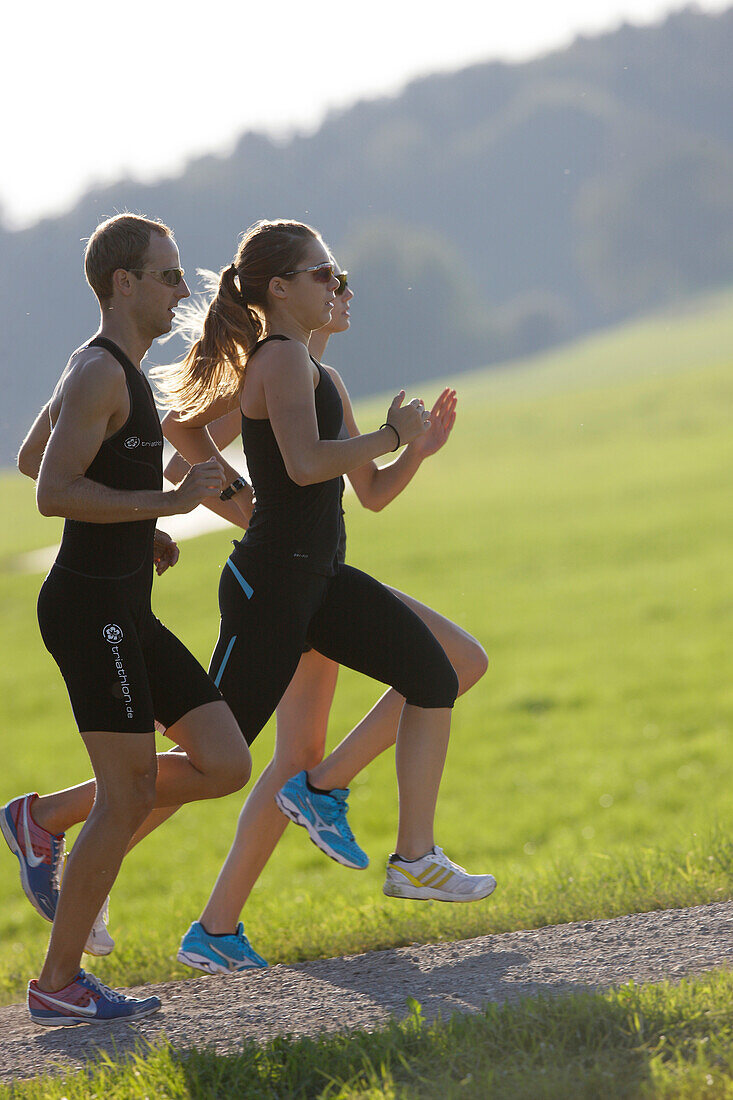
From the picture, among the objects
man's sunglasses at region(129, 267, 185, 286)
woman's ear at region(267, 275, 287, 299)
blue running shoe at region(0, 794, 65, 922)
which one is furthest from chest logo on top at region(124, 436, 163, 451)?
blue running shoe at region(0, 794, 65, 922)

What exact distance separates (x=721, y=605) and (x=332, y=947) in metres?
17.6

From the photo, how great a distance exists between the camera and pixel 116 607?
3.46 meters

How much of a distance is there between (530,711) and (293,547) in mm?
12999

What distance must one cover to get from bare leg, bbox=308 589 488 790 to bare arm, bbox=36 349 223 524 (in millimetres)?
1184

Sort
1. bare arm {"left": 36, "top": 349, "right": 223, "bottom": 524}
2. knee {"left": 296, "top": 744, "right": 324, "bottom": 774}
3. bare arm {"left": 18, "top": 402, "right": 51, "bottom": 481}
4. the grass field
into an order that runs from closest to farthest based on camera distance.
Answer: bare arm {"left": 36, "top": 349, "right": 223, "bottom": 524}, bare arm {"left": 18, "top": 402, "right": 51, "bottom": 481}, knee {"left": 296, "top": 744, "right": 324, "bottom": 774}, the grass field

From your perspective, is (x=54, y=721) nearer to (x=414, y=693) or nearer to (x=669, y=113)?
(x=414, y=693)

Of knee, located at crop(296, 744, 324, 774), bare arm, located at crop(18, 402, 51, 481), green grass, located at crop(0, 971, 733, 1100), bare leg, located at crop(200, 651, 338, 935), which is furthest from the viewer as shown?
knee, located at crop(296, 744, 324, 774)

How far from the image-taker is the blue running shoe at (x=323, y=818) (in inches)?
164

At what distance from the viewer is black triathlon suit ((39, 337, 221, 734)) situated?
11.3ft

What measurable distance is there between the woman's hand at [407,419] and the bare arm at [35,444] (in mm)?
1107

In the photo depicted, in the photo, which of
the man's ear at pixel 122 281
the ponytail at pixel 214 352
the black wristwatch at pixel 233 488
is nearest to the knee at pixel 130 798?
the black wristwatch at pixel 233 488

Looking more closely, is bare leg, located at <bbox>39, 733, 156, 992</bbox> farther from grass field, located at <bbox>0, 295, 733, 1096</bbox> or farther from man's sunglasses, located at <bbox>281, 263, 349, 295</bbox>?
man's sunglasses, located at <bbox>281, 263, 349, 295</bbox>

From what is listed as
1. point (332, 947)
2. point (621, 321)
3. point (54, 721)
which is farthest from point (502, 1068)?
point (621, 321)

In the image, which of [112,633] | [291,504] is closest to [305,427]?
[291,504]
